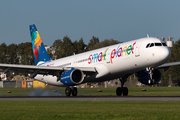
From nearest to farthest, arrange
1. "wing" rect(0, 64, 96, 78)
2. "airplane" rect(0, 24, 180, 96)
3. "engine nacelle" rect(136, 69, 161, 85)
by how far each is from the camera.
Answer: "airplane" rect(0, 24, 180, 96) < "wing" rect(0, 64, 96, 78) < "engine nacelle" rect(136, 69, 161, 85)

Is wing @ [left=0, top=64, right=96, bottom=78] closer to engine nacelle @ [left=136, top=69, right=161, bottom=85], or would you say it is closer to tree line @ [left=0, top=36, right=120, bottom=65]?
engine nacelle @ [left=136, top=69, right=161, bottom=85]

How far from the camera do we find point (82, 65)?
1430 inches

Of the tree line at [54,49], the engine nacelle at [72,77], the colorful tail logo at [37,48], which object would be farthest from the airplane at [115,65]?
the tree line at [54,49]

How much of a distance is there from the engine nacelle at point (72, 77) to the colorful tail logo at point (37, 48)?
13.4m

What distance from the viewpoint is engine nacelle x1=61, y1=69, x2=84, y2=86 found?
31484 millimetres

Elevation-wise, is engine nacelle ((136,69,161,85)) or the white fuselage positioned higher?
the white fuselage

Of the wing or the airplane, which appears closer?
the airplane

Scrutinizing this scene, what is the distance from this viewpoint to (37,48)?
4644 cm

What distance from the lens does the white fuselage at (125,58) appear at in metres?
28.5

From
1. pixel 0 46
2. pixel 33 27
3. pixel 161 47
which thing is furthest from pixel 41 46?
pixel 0 46

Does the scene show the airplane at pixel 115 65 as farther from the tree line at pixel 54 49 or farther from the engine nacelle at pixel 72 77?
the tree line at pixel 54 49

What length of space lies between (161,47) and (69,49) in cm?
10866

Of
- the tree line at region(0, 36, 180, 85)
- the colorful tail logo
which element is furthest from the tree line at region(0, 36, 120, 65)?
the colorful tail logo

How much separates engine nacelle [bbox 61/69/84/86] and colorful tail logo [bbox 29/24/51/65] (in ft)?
43.9
